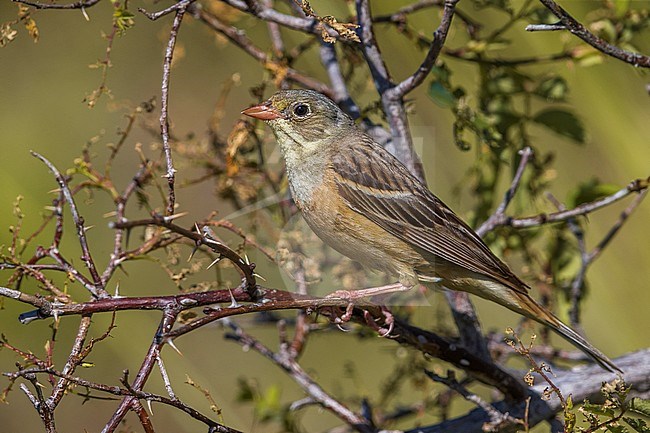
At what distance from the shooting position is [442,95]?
2400 mm

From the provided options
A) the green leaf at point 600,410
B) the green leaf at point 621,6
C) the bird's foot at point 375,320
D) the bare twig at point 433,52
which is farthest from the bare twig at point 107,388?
the green leaf at point 621,6

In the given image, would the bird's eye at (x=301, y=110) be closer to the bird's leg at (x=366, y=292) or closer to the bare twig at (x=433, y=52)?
the bare twig at (x=433, y=52)

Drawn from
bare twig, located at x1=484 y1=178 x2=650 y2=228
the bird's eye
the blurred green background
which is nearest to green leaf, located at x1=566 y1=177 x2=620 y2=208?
bare twig, located at x1=484 y1=178 x2=650 y2=228

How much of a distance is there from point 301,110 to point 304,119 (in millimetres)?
32

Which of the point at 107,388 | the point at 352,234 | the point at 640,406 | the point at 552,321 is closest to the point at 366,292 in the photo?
the point at 352,234

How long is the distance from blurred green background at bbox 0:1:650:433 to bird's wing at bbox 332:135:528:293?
216 millimetres

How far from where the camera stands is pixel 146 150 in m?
4.32

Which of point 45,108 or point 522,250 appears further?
point 45,108

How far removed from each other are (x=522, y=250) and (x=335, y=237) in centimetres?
78

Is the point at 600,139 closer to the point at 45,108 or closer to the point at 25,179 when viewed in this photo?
the point at 25,179

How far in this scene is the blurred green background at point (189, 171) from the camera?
3.05 m

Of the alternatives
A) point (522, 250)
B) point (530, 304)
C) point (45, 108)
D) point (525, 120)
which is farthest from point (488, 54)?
point (45, 108)

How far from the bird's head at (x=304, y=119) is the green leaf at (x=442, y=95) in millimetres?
381

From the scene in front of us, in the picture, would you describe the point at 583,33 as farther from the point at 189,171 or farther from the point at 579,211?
the point at 189,171
